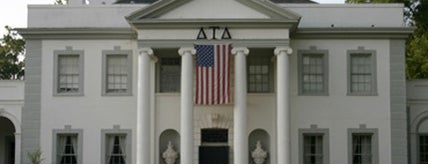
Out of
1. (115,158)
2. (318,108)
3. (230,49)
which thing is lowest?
(115,158)

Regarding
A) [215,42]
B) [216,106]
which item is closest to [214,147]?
[216,106]

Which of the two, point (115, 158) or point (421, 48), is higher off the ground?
point (421, 48)

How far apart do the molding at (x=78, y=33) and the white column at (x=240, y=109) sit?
4408 millimetres

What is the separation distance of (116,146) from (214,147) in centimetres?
377

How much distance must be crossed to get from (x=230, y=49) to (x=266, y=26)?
1.57 m

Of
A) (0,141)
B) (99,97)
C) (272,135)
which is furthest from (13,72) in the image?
(272,135)

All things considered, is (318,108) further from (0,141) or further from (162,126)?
(0,141)

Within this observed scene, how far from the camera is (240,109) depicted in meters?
29.8

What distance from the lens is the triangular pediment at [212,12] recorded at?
99.0 feet

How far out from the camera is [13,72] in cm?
5494

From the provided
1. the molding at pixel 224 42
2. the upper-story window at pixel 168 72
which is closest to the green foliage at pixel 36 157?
the upper-story window at pixel 168 72

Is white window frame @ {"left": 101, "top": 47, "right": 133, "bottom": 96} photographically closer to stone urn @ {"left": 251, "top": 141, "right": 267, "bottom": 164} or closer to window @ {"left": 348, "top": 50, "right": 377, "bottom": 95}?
stone urn @ {"left": 251, "top": 141, "right": 267, "bottom": 164}

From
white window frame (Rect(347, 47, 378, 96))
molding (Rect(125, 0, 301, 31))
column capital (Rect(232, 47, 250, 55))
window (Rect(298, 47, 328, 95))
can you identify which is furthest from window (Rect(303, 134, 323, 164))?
molding (Rect(125, 0, 301, 31))

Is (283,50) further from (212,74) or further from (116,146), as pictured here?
(116,146)
